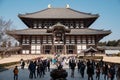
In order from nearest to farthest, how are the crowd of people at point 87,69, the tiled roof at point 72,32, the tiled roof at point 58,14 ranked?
the crowd of people at point 87,69 < the tiled roof at point 72,32 < the tiled roof at point 58,14

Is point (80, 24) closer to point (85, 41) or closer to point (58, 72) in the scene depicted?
point (85, 41)

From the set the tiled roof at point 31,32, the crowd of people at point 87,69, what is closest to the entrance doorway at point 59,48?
the tiled roof at point 31,32

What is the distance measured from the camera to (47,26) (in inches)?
2443

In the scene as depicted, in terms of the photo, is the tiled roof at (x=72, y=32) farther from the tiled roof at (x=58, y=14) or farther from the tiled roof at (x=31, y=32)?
the tiled roof at (x=58, y=14)

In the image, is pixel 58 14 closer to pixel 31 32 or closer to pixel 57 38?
pixel 57 38

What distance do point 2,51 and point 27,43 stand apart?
1031cm

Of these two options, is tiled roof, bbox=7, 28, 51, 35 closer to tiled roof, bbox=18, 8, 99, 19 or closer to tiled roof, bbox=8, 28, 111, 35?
tiled roof, bbox=8, 28, 111, 35

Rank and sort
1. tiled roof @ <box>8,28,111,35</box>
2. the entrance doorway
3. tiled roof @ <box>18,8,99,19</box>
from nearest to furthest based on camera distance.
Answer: tiled roof @ <box>8,28,111,35</box>, the entrance doorway, tiled roof @ <box>18,8,99,19</box>

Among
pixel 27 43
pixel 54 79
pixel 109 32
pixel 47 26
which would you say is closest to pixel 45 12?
pixel 47 26

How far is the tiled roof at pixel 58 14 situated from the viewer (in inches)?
2471

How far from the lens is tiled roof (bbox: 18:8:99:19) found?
62753mm

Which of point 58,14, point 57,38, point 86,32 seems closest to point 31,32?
point 57,38

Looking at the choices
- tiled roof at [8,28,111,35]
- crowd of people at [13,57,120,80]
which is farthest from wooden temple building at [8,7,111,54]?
crowd of people at [13,57,120,80]

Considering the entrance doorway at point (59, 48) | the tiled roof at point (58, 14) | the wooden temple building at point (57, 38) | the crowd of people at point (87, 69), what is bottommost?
the crowd of people at point (87, 69)
